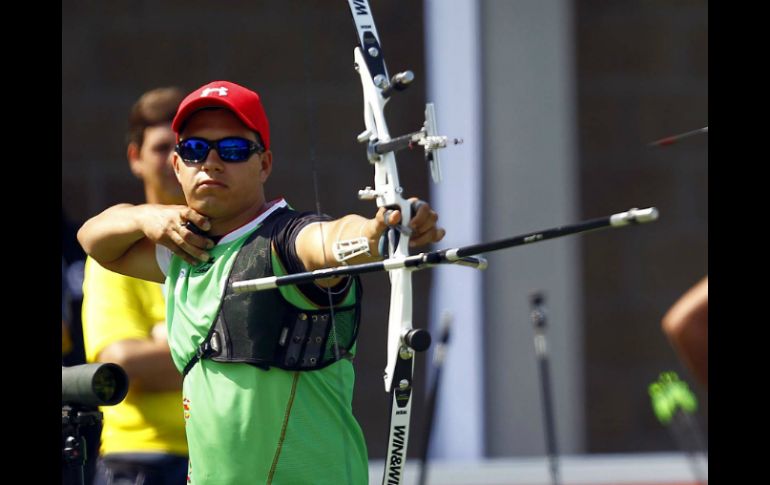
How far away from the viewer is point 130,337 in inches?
138

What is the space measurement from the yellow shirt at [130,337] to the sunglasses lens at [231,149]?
87 cm

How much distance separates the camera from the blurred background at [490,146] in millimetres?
6066

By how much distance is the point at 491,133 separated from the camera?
6.21 metres

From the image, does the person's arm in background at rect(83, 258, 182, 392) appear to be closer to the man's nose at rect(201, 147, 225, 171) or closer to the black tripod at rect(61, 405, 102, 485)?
the black tripod at rect(61, 405, 102, 485)

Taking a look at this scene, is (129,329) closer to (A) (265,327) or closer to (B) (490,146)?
(A) (265,327)

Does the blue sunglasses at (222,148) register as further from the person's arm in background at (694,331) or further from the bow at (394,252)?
the person's arm in background at (694,331)

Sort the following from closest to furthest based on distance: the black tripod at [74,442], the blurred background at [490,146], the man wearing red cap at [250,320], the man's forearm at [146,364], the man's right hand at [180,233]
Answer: the man wearing red cap at [250,320] → the man's right hand at [180,233] → the black tripod at [74,442] → the man's forearm at [146,364] → the blurred background at [490,146]

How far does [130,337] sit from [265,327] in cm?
90

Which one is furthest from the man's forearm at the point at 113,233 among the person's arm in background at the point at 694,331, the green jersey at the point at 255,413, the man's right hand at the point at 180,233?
the person's arm in background at the point at 694,331

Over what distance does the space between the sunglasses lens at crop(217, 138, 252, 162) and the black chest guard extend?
153 millimetres

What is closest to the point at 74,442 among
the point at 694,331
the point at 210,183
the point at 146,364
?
the point at 146,364

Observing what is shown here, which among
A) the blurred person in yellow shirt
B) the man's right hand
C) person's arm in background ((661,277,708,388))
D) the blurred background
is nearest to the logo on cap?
the man's right hand

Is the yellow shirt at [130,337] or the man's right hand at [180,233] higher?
the man's right hand at [180,233]
